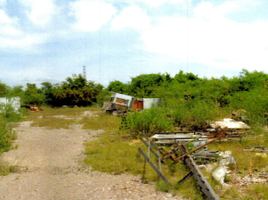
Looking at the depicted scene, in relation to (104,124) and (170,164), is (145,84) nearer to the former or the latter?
(104,124)

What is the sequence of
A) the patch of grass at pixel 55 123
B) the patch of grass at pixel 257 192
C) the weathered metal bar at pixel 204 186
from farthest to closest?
the patch of grass at pixel 55 123 → the patch of grass at pixel 257 192 → the weathered metal bar at pixel 204 186

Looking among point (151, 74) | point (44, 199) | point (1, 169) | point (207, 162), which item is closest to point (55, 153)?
point (1, 169)

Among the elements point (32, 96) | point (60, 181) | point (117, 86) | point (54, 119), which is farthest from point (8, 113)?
point (117, 86)

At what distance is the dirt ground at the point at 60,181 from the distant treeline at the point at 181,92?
644 cm

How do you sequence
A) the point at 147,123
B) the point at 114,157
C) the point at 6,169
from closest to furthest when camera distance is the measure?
the point at 6,169 < the point at 114,157 < the point at 147,123

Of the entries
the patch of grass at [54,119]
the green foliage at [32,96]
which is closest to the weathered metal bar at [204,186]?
the patch of grass at [54,119]

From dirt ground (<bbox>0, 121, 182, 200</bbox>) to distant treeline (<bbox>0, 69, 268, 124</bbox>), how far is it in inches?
254

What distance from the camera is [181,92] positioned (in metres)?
16.6

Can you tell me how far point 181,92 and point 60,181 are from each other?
506 inches

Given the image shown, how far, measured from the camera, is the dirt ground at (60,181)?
425 cm

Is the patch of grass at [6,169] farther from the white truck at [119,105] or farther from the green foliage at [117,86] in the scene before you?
the green foliage at [117,86]

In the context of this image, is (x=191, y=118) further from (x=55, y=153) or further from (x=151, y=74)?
(x=151, y=74)

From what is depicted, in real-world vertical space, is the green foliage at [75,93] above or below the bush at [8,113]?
above

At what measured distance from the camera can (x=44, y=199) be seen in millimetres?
4102
